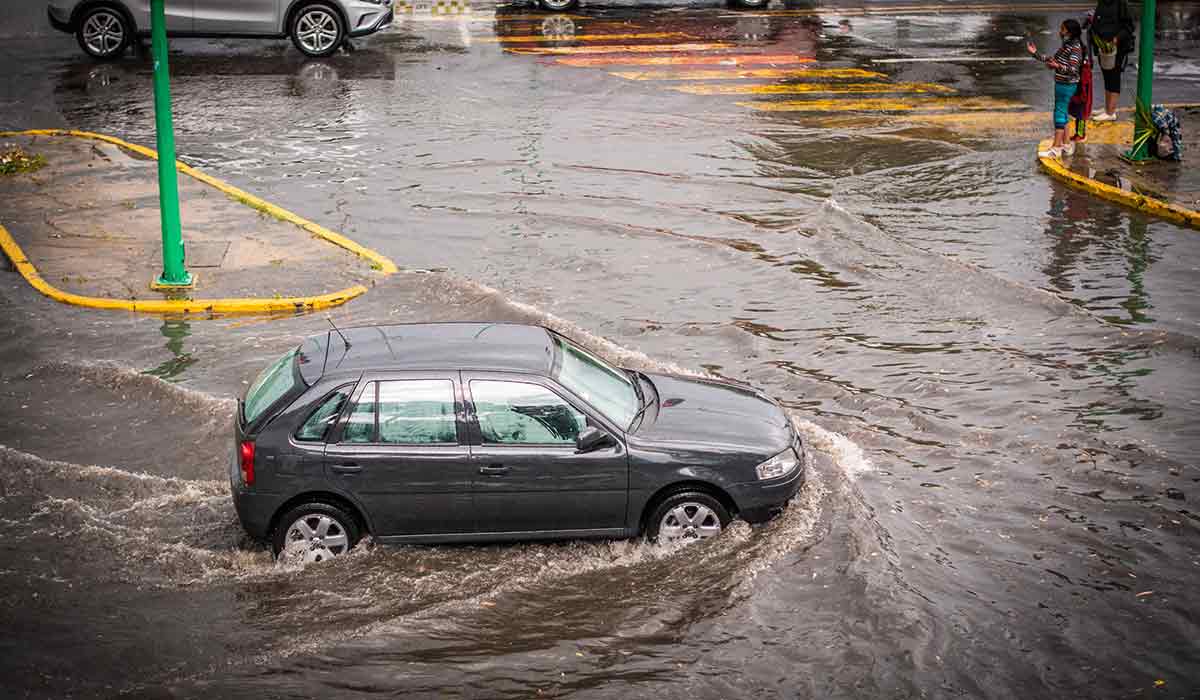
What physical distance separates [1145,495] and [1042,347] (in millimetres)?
3183

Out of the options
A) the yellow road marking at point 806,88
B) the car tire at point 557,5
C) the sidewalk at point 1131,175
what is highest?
the car tire at point 557,5

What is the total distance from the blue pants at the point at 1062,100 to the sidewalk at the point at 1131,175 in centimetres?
50

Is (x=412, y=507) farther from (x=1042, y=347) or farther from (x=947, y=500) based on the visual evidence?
(x=1042, y=347)

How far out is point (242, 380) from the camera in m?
12.2

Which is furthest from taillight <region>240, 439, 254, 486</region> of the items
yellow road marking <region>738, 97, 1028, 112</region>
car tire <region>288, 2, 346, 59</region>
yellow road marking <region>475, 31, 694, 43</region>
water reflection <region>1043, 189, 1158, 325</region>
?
yellow road marking <region>475, 31, 694, 43</region>

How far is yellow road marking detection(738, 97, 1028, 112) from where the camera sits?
21797 mm

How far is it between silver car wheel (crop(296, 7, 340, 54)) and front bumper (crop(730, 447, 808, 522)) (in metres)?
18.0

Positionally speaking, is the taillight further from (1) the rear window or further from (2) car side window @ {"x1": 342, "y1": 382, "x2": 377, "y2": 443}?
(2) car side window @ {"x1": 342, "y1": 382, "x2": 377, "y2": 443}

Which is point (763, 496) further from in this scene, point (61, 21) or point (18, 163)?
point (61, 21)

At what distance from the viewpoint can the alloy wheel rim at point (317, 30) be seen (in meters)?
24.6

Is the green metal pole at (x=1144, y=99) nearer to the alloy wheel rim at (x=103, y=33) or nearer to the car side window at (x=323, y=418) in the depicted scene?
the car side window at (x=323, y=418)

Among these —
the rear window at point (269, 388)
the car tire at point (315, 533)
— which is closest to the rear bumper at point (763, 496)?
the car tire at point (315, 533)

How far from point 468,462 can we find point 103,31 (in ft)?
60.0

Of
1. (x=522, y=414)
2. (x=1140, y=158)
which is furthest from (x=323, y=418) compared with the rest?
(x=1140, y=158)
